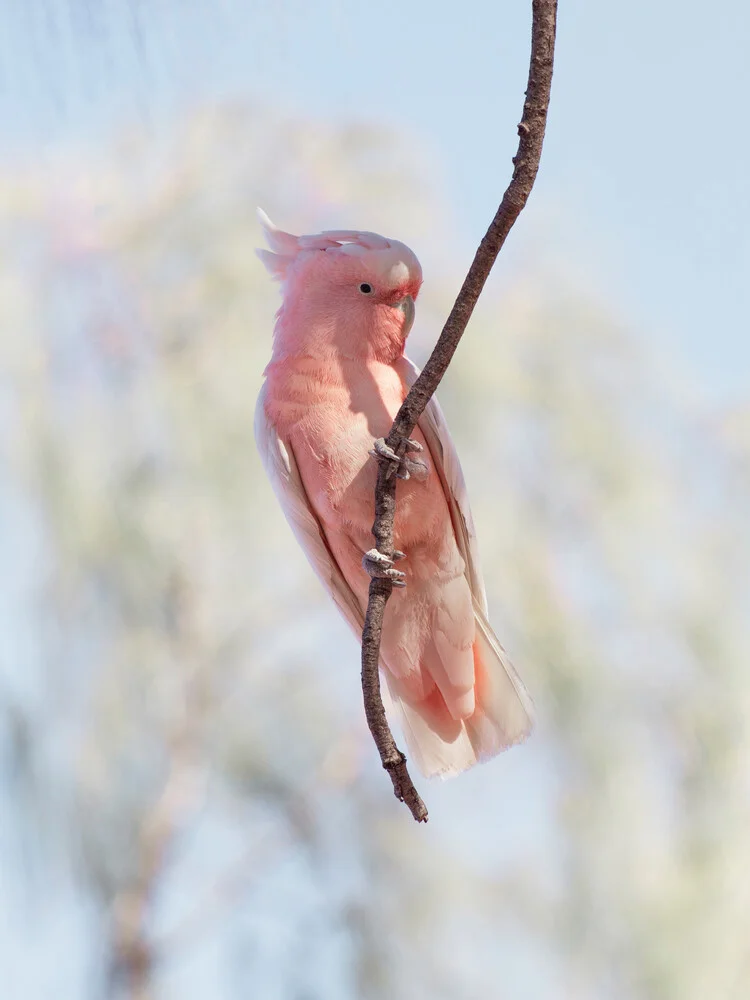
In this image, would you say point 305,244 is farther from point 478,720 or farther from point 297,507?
point 478,720

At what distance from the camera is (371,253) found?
45.8 inches

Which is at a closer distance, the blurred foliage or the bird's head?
the bird's head

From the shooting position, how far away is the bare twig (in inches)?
37.9

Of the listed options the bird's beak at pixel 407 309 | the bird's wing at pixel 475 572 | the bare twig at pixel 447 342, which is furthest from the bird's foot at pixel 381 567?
the bird's beak at pixel 407 309

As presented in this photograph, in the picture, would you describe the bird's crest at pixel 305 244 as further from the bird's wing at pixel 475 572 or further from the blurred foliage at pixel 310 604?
the blurred foliage at pixel 310 604

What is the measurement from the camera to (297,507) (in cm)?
129

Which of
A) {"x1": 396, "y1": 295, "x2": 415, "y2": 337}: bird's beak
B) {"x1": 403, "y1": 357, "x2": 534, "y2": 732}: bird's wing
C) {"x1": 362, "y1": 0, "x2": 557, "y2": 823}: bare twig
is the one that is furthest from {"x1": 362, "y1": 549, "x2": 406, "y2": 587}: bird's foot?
{"x1": 396, "y1": 295, "x2": 415, "y2": 337}: bird's beak

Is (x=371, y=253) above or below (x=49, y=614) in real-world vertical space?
above

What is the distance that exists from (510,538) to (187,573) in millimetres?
1079

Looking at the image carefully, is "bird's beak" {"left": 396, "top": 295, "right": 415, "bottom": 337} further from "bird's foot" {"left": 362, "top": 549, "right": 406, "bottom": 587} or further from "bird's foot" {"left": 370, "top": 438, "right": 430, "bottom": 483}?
"bird's foot" {"left": 362, "top": 549, "right": 406, "bottom": 587}

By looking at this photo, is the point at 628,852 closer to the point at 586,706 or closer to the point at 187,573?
the point at 586,706

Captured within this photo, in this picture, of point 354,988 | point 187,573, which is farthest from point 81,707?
point 354,988

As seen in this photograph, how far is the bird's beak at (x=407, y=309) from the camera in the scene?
120 cm

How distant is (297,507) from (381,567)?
0.72 feet
